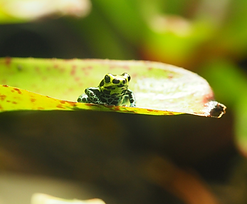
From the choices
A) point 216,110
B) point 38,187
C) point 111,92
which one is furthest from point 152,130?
point 216,110

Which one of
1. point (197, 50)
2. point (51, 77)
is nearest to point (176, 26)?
point (197, 50)

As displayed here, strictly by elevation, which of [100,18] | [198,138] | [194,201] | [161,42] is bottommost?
A: [194,201]

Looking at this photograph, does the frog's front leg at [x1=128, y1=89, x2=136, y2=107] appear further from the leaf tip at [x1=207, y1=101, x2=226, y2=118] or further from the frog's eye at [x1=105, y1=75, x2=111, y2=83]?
the leaf tip at [x1=207, y1=101, x2=226, y2=118]

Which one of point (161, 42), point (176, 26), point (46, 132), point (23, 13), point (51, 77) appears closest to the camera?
point (51, 77)

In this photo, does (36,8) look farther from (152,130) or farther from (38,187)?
(152,130)

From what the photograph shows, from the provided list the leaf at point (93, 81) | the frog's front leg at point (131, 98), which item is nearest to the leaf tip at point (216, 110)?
the leaf at point (93, 81)

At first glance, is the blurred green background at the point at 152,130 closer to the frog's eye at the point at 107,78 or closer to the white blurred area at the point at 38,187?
the white blurred area at the point at 38,187

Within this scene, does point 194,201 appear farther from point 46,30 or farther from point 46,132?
point 46,30
